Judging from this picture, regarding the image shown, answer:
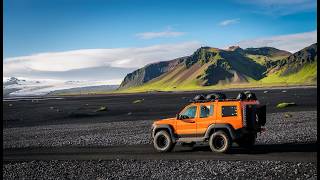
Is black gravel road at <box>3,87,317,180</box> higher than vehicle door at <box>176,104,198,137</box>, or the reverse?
vehicle door at <box>176,104,198,137</box>

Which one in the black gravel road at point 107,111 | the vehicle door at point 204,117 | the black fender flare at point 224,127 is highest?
the vehicle door at point 204,117

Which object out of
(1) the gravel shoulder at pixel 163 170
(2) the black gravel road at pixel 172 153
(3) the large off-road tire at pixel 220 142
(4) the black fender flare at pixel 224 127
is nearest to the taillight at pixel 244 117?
(4) the black fender flare at pixel 224 127

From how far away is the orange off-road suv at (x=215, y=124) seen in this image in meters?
24.4

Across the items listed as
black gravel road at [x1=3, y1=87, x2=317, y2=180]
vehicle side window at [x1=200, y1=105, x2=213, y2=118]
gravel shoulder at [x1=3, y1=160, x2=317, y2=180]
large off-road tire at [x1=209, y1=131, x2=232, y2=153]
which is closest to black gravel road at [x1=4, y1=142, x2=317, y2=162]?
black gravel road at [x1=3, y1=87, x2=317, y2=180]

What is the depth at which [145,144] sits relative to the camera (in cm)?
3075

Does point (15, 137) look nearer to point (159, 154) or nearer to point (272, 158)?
point (159, 154)

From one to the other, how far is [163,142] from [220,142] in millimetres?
3545

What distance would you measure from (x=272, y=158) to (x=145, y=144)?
10.2 m

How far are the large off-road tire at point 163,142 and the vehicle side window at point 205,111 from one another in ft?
7.67

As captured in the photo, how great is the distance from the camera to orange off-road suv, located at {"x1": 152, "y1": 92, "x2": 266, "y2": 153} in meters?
24.4

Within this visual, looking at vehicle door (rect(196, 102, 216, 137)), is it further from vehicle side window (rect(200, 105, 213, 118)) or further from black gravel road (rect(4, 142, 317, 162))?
black gravel road (rect(4, 142, 317, 162))

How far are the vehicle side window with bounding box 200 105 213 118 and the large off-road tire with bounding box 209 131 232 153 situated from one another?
128 centimetres

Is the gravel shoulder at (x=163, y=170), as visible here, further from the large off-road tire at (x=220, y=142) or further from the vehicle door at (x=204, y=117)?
A: the vehicle door at (x=204, y=117)

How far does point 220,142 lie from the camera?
24938mm
